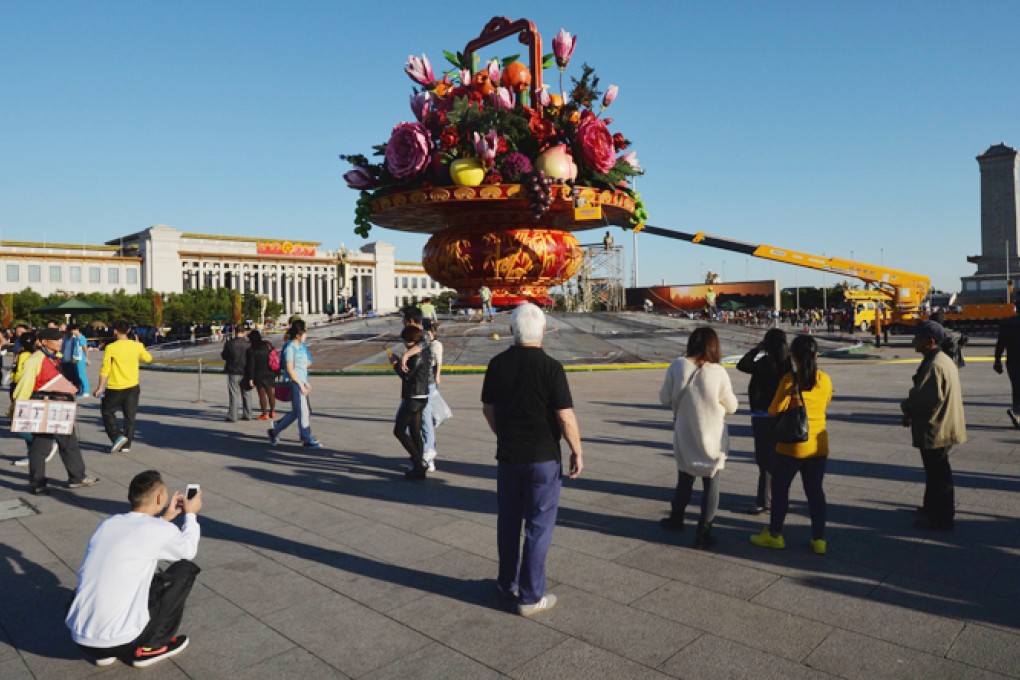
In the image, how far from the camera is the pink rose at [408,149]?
51.1 feet

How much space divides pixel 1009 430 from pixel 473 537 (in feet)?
26.8

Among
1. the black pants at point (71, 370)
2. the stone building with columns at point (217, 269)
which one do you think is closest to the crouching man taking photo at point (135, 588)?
the black pants at point (71, 370)

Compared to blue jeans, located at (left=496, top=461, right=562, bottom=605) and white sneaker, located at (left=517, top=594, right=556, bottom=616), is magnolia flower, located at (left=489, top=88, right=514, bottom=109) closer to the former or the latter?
blue jeans, located at (left=496, top=461, right=562, bottom=605)

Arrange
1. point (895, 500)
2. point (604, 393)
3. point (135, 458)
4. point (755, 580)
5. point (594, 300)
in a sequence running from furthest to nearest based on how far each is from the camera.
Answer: point (594, 300) < point (604, 393) < point (135, 458) < point (895, 500) < point (755, 580)

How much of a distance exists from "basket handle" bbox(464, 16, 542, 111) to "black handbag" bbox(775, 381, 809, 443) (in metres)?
13.7

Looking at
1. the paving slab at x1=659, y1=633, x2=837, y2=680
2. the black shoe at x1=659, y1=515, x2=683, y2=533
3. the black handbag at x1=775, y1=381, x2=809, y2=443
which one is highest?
the black handbag at x1=775, y1=381, x2=809, y2=443

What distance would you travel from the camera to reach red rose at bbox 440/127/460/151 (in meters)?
16.0

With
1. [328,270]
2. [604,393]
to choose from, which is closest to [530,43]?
[604,393]

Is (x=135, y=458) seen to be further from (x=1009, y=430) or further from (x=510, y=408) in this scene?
(x=1009, y=430)

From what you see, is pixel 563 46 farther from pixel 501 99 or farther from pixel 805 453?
pixel 805 453

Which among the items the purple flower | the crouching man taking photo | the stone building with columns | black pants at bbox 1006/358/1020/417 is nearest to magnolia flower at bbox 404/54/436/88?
the purple flower

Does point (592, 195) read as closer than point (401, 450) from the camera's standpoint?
No

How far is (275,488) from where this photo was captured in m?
6.61

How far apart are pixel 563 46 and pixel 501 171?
3538 millimetres
